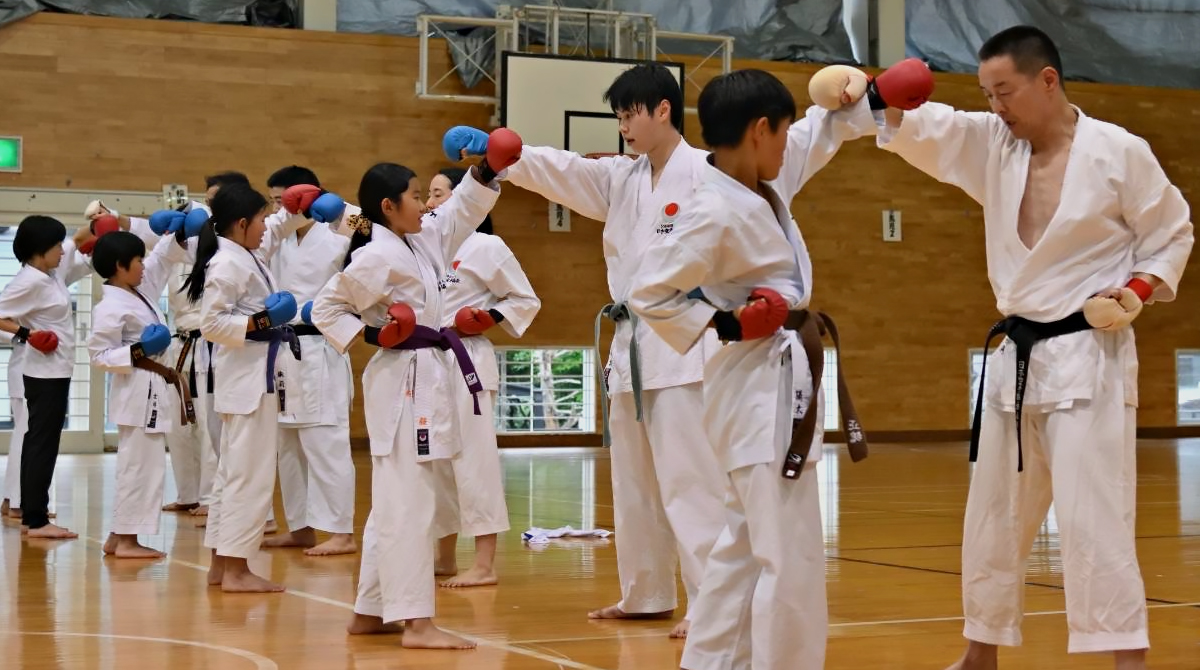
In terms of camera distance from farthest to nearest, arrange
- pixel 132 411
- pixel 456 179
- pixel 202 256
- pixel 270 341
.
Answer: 1. pixel 132 411
2. pixel 456 179
3. pixel 202 256
4. pixel 270 341

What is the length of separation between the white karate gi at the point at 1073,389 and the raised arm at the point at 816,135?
14cm

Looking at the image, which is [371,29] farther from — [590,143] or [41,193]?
[41,193]

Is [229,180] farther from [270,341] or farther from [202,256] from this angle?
[270,341]

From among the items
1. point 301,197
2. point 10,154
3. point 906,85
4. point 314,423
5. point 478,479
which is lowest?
point 478,479

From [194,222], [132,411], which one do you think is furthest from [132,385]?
[194,222]

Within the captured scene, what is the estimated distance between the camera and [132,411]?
5.97 meters

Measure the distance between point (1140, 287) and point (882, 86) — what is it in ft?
2.51

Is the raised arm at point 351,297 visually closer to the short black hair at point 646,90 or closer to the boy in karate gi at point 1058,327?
the short black hair at point 646,90

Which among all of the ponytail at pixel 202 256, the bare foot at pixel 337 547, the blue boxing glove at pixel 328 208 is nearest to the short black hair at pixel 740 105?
the blue boxing glove at pixel 328 208

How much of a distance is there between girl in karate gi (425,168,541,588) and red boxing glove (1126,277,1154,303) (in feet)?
7.76

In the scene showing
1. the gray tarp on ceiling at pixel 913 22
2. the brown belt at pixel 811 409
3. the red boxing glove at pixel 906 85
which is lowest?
the brown belt at pixel 811 409

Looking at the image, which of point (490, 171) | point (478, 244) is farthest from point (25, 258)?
point (490, 171)

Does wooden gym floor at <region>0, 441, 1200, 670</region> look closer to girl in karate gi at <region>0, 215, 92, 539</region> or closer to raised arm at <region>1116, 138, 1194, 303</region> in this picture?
girl in karate gi at <region>0, 215, 92, 539</region>

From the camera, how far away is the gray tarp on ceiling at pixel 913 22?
13.5 metres
